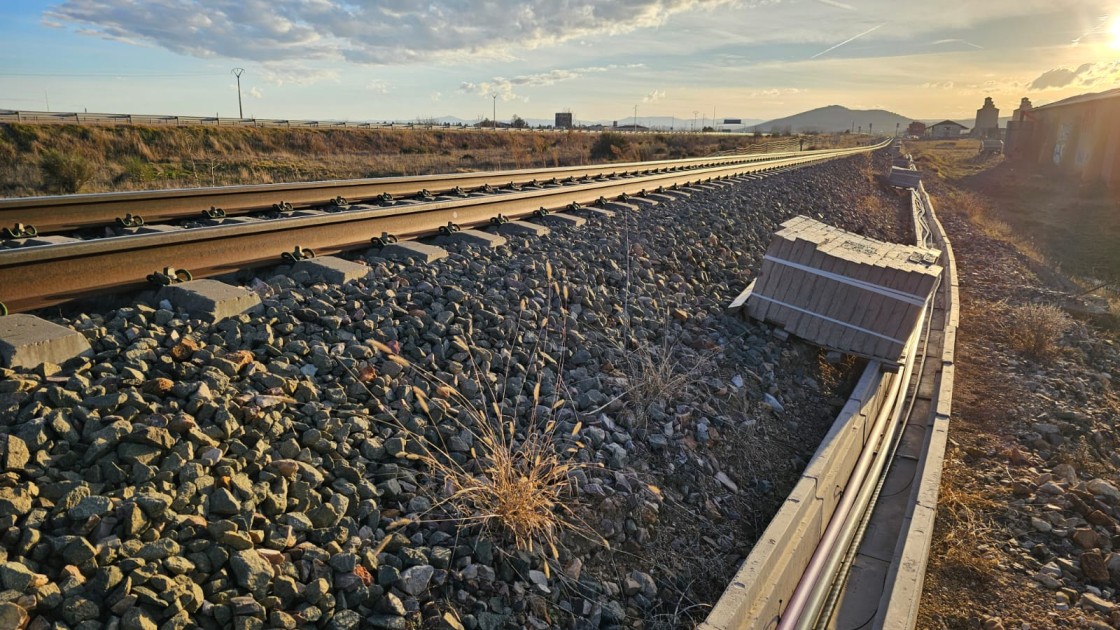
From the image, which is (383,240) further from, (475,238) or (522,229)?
(522,229)

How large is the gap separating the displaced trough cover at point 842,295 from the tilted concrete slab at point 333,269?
4369 millimetres

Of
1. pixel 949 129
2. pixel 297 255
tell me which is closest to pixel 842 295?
pixel 297 255

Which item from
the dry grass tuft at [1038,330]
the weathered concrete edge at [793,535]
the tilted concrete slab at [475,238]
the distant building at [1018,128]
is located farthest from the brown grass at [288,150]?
the distant building at [1018,128]

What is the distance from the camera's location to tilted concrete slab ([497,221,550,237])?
848cm

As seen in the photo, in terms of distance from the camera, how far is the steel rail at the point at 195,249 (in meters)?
4.43

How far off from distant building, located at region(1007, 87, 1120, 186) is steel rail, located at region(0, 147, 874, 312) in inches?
1517

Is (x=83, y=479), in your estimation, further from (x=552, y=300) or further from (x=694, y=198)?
(x=694, y=198)

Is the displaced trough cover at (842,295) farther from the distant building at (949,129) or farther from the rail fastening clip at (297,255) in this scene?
the distant building at (949,129)

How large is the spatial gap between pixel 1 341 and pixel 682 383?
452 cm

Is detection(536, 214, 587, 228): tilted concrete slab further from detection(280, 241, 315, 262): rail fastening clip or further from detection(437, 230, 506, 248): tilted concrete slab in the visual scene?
detection(280, 241, 315, 262): rail fastening clip

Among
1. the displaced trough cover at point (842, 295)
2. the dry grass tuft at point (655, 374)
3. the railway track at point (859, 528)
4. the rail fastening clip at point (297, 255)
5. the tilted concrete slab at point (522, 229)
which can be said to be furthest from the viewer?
the tilted concrete slab at point (522, 229)

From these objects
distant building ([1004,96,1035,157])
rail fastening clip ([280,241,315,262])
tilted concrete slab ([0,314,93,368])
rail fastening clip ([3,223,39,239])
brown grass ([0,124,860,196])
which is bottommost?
tilted concrete slab ([0,314,93,368])

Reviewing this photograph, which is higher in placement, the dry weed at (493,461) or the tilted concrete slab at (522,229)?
the tilted concrete slab at (522,229)

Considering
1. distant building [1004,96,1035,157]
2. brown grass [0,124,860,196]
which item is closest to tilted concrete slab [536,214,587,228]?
brown grass [0,124,860,196]
